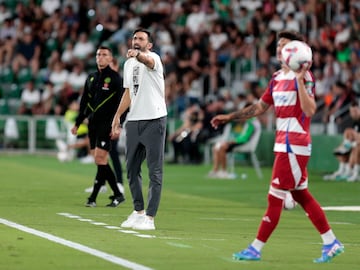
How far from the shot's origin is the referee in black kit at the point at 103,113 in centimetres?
1697

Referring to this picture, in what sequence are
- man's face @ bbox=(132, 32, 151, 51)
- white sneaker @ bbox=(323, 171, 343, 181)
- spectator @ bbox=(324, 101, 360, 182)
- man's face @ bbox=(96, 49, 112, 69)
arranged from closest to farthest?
man's face @ bbox=(132, 32, 151, 51) < man's face @ bbox=(96, 49, 112, 69) < spectator @ bbox=(324, 101, 360, 182) < white sneaker @ bbox=(323, 171, 343, 181)

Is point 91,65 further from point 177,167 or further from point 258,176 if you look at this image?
point 258,176

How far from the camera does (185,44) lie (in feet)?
122

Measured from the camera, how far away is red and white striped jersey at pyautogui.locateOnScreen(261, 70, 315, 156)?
420 inches

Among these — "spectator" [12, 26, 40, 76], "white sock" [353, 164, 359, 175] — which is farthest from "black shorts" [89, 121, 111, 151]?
"spectator" [12, 26, 40, 76]

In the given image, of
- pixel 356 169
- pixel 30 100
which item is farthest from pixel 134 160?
pixel 30 100

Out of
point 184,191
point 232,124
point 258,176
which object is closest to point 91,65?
point 232,124

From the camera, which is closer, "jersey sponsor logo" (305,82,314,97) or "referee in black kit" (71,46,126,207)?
"jersey sponsor logo" (305,82,314,97)

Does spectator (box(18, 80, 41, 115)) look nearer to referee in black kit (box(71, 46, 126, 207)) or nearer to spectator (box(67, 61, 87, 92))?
spectator (box(67, 61, 87, 92))

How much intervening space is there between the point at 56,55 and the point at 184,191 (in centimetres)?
1798

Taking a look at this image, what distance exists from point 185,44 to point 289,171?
26.9 m

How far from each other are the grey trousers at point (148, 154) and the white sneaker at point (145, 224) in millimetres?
73

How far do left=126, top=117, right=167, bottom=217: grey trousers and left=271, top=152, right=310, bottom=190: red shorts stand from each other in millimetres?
3184

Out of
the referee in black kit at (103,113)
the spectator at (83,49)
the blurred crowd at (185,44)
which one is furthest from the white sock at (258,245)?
the spectator at (83,49)
